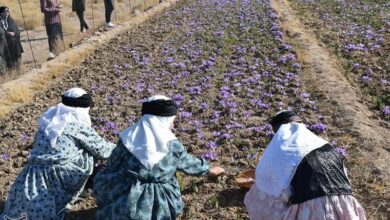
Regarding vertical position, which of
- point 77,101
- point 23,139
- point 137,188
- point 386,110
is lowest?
point 23,139

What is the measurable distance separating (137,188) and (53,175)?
1.02 meters

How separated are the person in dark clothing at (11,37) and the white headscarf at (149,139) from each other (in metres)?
7.62

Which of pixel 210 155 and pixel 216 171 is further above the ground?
pixel 216 171

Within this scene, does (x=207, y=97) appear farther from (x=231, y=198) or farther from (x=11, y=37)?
(x=11, y=37)

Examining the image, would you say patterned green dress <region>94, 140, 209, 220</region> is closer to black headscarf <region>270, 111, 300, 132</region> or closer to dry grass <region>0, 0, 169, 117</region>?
black headscarf <region>270, 111, 300, 132</region>

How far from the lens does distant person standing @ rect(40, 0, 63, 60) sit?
39.4 ft

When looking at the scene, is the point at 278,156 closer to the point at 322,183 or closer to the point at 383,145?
the point at 322,183

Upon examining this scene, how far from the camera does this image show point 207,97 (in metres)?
8.53

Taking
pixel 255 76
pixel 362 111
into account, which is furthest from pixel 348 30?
pixel 362 111

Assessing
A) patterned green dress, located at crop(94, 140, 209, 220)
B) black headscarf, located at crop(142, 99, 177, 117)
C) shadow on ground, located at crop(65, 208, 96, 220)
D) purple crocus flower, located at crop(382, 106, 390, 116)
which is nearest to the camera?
patterned green dress, located at crop(94, 140, 209, 220)

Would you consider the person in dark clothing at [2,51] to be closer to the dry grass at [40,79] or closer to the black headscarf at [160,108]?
the dry grass at [40,79]

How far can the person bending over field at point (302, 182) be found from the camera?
3.80m

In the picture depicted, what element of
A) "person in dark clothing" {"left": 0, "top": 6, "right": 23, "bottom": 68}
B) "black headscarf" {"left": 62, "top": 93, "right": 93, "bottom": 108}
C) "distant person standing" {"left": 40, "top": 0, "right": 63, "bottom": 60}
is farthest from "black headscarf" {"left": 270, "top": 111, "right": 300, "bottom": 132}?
"distant person standing" {"left": 40, "top": 0, "right": 63, "bottom": 60}

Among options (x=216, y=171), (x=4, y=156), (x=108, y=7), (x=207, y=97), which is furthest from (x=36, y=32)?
(x=216, y=171)
